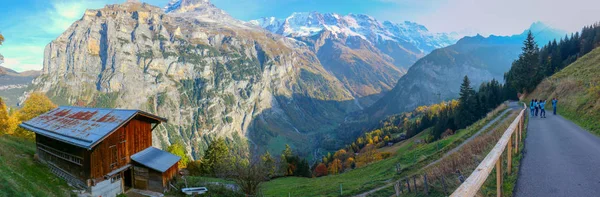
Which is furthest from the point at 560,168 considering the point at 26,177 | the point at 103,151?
the point at 26,177

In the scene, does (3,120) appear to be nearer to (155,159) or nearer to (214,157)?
(155,159)

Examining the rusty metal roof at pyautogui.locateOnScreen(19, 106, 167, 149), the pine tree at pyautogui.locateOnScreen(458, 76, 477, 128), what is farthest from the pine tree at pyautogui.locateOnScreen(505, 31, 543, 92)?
the rusty metal roof at pyautogui.locateOnScreen(19, 106, 167, 149)

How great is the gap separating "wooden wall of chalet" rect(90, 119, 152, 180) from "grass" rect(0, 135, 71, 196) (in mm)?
2862

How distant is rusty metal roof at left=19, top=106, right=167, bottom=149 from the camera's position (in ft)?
82.2

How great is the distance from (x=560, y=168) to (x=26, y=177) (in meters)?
31.1

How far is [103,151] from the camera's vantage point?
25953 mm

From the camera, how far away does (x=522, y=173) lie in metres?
9.89

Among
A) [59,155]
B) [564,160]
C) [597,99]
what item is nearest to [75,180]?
[59,155]

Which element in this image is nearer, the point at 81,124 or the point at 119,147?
the point at 119,147

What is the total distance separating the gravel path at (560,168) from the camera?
8.13 metres

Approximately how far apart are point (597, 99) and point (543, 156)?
19.0 metres

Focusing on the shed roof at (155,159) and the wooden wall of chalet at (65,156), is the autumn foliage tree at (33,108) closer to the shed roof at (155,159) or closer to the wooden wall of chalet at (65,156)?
the wooden wall of chalet at (65,156)

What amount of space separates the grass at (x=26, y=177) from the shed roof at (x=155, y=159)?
19.6 feet

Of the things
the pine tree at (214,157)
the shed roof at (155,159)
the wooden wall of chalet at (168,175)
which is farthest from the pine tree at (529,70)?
the shed roof at (155,159)
